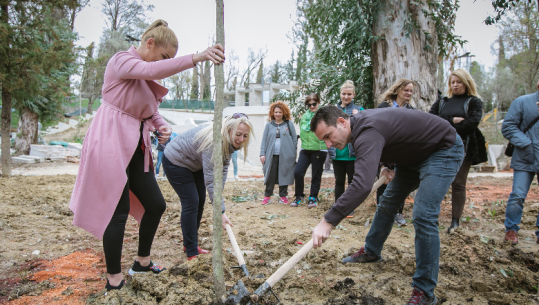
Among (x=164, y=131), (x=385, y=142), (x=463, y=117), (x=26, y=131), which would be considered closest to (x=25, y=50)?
(x=26, y=131)

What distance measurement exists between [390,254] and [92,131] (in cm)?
272

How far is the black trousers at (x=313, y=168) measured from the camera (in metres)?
5.31

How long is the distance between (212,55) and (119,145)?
2.76ft

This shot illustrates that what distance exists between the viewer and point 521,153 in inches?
138

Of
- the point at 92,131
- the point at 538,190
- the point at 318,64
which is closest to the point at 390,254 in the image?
the point at 92,131

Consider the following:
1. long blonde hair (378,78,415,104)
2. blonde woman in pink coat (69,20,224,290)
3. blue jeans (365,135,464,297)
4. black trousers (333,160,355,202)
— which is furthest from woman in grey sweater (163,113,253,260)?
long blonde hair (378,78,415,104)

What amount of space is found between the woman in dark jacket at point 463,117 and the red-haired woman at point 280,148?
248 cm

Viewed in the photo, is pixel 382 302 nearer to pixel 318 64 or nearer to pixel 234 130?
pixel 234 130

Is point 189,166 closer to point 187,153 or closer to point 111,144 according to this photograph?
point 187,153

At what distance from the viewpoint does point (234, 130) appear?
2721 millimetres

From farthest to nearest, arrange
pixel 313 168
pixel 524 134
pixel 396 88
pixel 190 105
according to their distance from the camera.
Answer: pixel 190 105, pixel 313 168, pixel 396 88, pixel 524 134

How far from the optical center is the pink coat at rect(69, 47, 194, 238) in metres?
2.03

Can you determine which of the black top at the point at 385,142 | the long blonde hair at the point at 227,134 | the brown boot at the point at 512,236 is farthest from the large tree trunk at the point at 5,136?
the brown boot at the point at 512,236

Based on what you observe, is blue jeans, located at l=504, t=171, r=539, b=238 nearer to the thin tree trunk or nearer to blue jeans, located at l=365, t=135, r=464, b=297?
blue jeans, located at l=365, t=135, r=464, b=297
